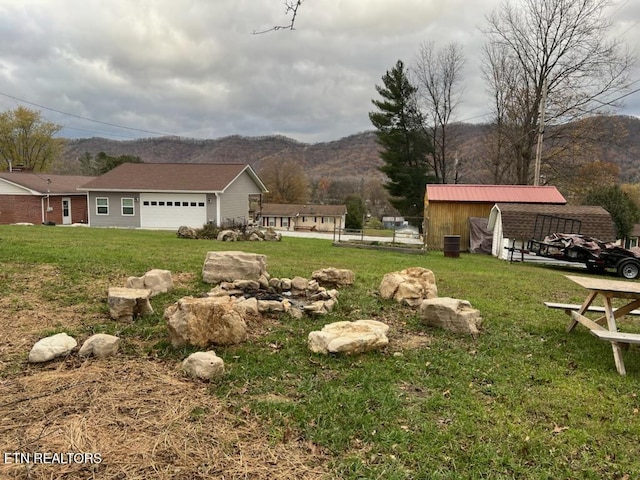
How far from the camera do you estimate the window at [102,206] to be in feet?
83.9

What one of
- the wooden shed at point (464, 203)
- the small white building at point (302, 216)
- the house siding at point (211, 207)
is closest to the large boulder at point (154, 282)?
the wooden shed at point (464, 203)

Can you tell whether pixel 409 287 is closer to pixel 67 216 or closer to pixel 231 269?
pixel 231 269

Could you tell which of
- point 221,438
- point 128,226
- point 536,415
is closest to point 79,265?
point 221,438

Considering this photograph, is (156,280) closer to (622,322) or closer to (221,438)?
(221,438)

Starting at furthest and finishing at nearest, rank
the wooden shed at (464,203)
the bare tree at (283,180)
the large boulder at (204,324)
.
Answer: the bare tree at (283,180) → the wooden shed at (464,203) → the large boulder at (204,324)

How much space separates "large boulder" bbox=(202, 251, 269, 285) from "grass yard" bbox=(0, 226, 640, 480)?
154 cm

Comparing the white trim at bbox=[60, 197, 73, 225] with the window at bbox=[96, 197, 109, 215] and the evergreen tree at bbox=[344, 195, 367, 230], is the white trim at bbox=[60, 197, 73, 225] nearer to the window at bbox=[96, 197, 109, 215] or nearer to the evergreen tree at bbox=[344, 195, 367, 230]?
the window at bbox=[96, 197, 109, 215]

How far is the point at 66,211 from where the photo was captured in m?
28.8

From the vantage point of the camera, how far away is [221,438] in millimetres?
2740

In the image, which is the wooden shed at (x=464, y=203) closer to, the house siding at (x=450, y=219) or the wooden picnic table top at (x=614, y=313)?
the house siding at (x=450, y=219)

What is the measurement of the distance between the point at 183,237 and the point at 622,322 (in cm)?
1615

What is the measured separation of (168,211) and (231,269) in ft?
65.5

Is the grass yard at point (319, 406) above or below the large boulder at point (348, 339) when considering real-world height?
below

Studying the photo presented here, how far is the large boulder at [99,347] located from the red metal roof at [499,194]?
19.7m
